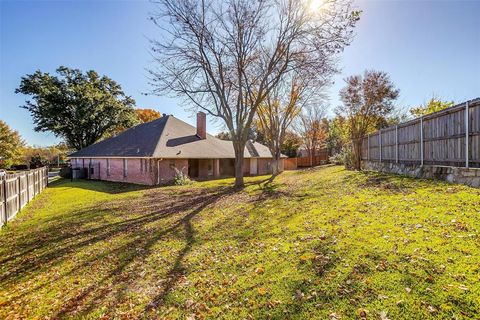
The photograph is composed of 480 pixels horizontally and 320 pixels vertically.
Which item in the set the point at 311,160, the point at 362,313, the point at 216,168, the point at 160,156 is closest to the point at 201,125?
the point at 216,168

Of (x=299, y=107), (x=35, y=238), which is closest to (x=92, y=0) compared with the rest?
(x=35, y=238)

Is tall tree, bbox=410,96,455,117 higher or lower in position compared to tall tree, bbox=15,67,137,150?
lower

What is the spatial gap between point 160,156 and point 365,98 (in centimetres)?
1587

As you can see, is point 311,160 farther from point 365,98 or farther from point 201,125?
point 365,98

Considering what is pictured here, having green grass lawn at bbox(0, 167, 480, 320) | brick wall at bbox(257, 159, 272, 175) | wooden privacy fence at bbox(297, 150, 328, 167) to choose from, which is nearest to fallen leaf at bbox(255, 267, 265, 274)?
green grass lawn at bbox(0, 167, 480, 320)

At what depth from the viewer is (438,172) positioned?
9172mm

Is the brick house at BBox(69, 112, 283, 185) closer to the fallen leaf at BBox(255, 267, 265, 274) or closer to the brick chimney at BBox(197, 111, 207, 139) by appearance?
the brick chimney at BBox(197, 111, 207, 139)

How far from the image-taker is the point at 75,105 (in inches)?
1280

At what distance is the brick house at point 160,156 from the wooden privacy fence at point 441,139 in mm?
14831

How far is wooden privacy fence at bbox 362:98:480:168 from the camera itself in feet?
24.0

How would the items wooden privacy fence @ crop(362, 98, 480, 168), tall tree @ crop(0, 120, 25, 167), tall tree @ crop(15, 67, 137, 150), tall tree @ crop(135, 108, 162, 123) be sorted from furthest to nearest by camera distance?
tall tree @ crop(135, 108, 162, 123), tall tree @ crop(0, 120, 25, 167), tall tree @ crop(15, 67, 137, 150), wooden privacy fence @ crop(362, 98, 480, 168)

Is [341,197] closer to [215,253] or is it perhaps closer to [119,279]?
[215,253]

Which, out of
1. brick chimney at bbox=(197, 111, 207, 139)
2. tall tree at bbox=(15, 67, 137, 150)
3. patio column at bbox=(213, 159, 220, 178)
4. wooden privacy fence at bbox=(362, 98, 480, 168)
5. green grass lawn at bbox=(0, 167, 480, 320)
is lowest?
green grass lawn at bbox=(0, 167, 480, 320)

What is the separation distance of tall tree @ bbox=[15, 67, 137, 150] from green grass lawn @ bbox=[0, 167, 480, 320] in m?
27.9
